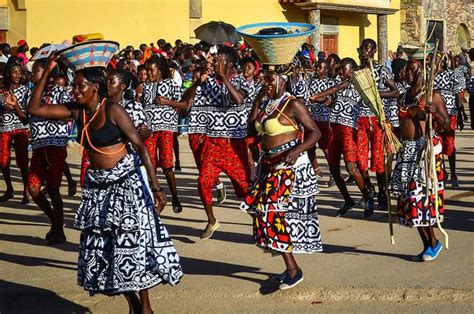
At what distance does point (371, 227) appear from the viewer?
996 cm

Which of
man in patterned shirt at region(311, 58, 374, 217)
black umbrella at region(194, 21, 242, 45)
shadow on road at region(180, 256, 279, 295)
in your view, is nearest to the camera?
shadow on road at region(180, 256, 279, 295)

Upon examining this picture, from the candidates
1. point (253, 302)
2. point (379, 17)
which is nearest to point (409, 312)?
point (253, 302)

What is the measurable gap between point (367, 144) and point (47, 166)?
12.5 ft

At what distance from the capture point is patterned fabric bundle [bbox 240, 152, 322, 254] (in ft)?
23.8

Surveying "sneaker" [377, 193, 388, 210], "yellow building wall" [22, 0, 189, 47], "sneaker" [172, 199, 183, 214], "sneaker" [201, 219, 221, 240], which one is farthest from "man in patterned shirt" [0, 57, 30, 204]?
"yellow building wall" [22, 0, 189, 47]

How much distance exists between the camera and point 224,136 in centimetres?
995

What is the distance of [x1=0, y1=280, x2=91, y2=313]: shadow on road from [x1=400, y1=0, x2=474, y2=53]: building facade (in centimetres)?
2875

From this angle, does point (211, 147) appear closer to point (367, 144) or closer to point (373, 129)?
point (367, 144)

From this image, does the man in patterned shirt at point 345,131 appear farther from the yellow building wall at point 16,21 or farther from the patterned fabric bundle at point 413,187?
the yellow building wall at point 16,21

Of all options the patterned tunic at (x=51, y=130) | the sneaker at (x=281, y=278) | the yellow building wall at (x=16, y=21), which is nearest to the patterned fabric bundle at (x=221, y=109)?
the patterned tunic at (x=51, y=130)

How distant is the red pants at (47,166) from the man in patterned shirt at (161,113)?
1491 millimetres

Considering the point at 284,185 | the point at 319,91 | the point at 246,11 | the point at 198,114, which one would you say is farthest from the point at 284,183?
the point at 246,11

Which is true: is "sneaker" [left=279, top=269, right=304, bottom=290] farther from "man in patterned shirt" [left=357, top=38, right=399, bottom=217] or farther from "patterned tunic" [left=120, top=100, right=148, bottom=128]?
"man in patterned shirt" [left=357, top=38, right=399, bottom=217]

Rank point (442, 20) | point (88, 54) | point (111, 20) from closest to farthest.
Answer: point (88, 54)
point (111, 20)
point (442, 20)
